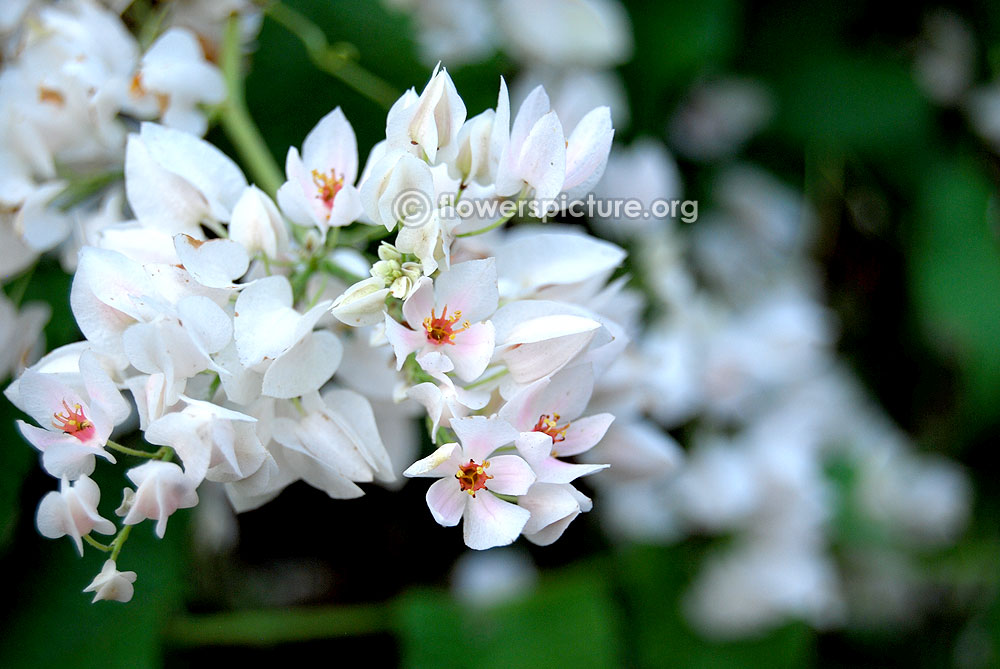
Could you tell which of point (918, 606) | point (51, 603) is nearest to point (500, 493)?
point (51, 603)

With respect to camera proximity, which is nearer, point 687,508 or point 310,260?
point 310,260

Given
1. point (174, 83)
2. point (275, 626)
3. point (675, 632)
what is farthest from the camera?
point (675, 632)

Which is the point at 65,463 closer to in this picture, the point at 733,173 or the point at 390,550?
the point at 390,550

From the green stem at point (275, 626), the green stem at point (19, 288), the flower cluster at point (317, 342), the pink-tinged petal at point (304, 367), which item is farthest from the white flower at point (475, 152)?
the green stem at point (275, 626)

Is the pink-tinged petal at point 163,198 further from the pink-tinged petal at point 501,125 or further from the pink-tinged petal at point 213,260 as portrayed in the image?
the pink-tinged petal at point 501,125

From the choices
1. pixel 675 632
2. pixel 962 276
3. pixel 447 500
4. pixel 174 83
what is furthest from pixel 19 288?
pixel 962 276

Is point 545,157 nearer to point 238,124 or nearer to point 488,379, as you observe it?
point 488,379

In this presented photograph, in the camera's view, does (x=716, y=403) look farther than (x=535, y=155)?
Yes
